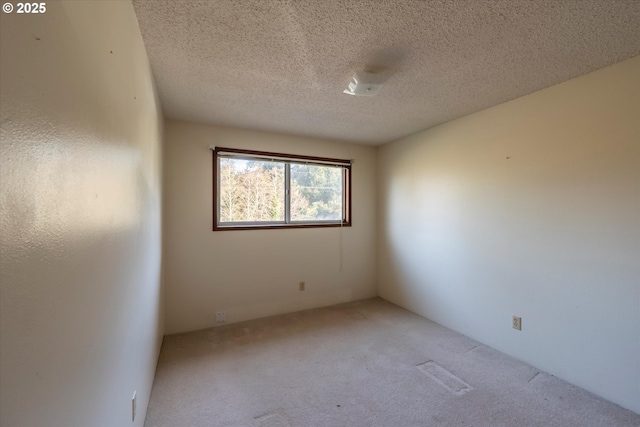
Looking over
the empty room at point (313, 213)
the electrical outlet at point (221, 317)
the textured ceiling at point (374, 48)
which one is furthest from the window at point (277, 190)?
the electrical outlet at point (221, 317)

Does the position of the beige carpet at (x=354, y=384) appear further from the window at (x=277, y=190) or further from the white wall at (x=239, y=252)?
the window at (x=277, y=190)

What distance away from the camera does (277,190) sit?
336 centimetres

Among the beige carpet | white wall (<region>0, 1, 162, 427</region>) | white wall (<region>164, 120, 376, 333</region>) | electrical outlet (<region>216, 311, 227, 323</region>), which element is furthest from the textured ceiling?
the beige carpet

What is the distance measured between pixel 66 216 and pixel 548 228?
2905mm

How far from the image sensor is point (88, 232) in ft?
2.57

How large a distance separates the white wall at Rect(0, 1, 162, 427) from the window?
1838mm

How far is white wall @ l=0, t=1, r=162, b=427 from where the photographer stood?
0.46 m

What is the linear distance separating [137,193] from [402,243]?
3069mm

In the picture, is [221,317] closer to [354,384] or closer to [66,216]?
[354,384]

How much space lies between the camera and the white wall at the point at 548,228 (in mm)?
1767

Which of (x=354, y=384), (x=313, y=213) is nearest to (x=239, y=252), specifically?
(x=313, y=213)

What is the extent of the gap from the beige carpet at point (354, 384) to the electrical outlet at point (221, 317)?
155 mm

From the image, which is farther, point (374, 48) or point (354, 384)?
point (354, 384)

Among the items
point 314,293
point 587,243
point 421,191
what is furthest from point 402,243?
point 587,243
